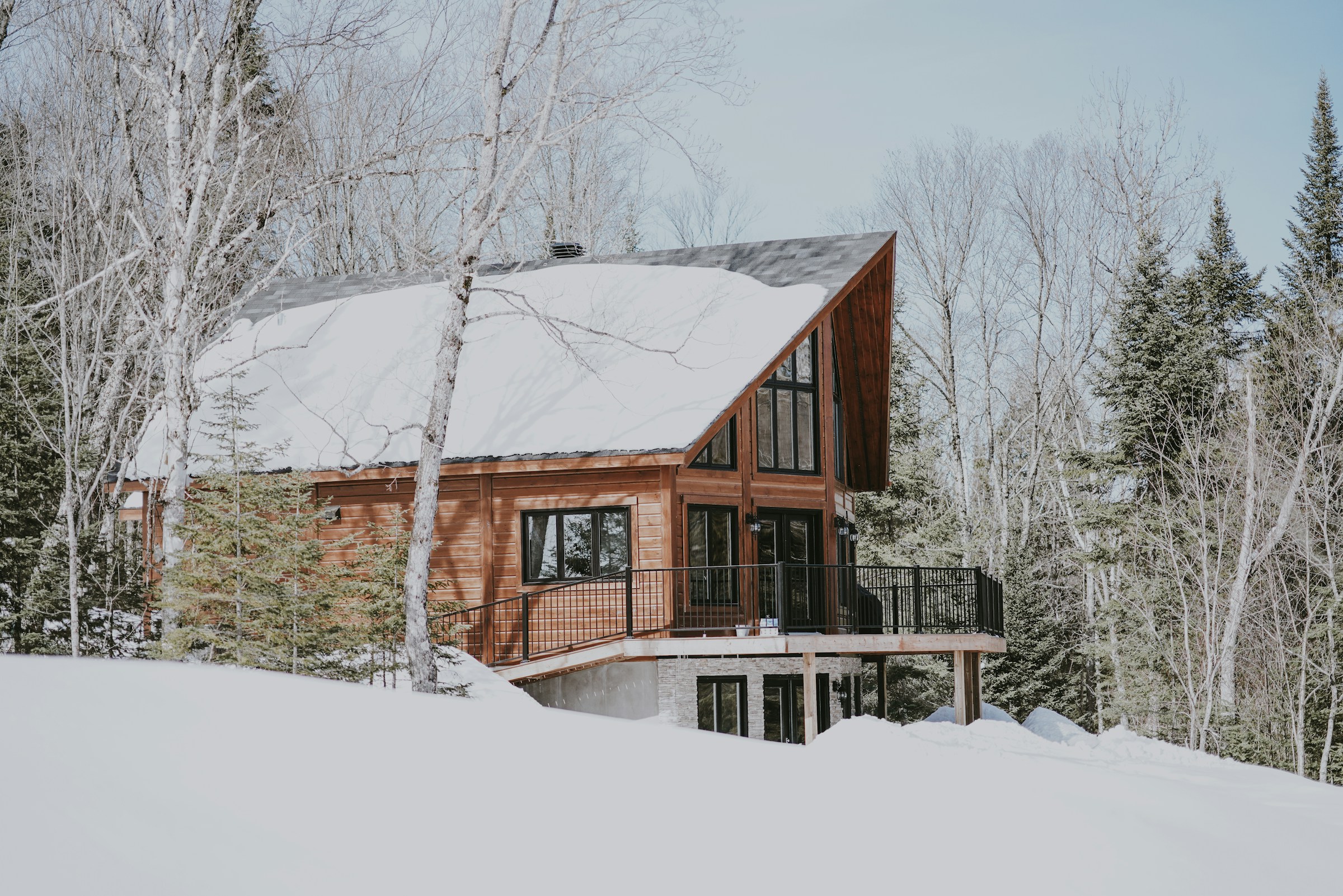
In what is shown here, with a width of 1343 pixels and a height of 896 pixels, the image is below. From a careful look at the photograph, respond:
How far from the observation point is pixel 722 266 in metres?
19.5

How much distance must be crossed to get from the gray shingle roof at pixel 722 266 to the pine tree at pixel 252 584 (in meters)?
4.87

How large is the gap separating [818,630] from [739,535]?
190 centimetres

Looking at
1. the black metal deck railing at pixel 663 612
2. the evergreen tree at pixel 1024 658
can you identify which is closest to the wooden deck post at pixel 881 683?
the black metal deck railing at pixel 663 612

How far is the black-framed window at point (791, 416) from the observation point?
17.7 metres

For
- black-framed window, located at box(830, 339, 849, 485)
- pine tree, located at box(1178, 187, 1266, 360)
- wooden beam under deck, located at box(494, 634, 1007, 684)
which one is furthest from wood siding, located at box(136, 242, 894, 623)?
pine tree, located at box(1178, 187, 1266, 360)

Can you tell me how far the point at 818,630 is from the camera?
56.4ft

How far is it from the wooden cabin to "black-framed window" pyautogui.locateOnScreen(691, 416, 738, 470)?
0.12ft

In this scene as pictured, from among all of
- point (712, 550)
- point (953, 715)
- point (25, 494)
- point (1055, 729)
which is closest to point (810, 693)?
point (712, 550)

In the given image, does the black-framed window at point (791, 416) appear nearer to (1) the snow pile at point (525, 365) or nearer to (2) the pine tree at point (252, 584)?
(1) the snow pile at point (525, 365)

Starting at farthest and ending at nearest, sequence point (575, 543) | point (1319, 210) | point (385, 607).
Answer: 1. point (1319, 210)
2. point (575, 543)
3. point (385, 607)

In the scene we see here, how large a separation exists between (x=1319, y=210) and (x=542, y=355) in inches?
937

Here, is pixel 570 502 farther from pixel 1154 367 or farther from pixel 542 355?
pixel 1154 367

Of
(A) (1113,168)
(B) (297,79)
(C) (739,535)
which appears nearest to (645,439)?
(C) (739,535)

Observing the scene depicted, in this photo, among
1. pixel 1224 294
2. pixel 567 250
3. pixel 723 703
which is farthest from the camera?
pixel 1224 294
